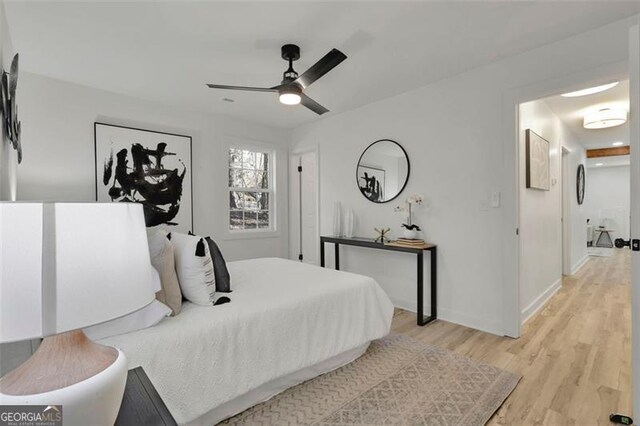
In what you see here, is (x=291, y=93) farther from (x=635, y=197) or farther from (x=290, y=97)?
(x=635, y=197)

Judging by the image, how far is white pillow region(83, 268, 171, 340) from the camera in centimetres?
133

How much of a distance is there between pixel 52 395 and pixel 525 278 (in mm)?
3630

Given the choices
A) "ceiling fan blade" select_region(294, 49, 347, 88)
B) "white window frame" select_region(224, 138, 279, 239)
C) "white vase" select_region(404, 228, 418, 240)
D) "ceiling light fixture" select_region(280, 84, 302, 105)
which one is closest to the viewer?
"ceiling fan blade" select_region(294, 49, 347, 88)

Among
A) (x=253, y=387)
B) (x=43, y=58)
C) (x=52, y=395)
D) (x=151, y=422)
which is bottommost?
(x=253, y=387)

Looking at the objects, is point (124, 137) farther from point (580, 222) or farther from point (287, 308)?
point (580, 222)

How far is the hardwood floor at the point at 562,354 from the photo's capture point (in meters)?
1.76

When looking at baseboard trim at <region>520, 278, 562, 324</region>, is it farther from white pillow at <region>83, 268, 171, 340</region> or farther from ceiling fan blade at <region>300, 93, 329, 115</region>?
white pillow at <region>83, 268, 171, 340</region>

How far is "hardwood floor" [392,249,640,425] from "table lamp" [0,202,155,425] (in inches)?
75.6

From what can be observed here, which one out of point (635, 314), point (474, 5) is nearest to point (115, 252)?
point (635, 314)

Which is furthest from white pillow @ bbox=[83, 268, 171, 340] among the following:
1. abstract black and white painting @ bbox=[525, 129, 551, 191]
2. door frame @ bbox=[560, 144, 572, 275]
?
door frame @ bbox=[560, 144, 572, 275]

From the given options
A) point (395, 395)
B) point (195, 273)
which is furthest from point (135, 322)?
point (395, 395)

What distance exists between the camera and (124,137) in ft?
11.4

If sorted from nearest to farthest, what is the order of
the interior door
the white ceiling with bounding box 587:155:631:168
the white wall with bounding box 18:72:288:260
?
the interior door < the white wall with bounding box 18:72:288:260 < the white ceiling with bounding box 587:155:631:168

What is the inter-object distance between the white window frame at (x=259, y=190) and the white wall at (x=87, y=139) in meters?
0.06
